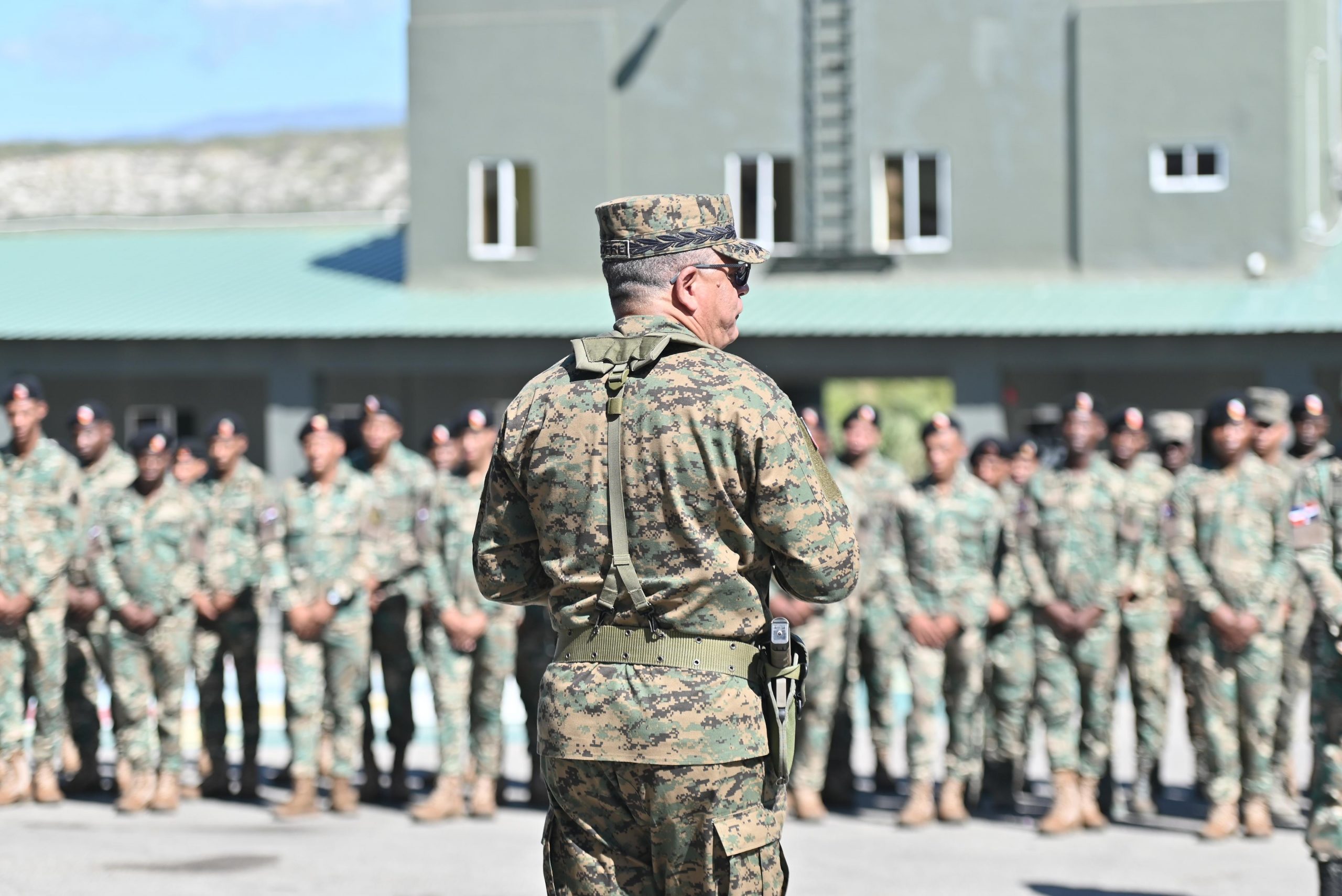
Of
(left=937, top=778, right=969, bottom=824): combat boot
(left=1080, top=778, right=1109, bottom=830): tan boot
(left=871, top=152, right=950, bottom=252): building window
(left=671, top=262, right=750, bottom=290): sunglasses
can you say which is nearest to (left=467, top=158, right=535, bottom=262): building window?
(left=871, top=152, right=950, bottom=252): building window

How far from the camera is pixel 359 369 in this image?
21234 mm

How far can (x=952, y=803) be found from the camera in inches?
362

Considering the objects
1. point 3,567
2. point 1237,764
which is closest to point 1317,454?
point 1237,764

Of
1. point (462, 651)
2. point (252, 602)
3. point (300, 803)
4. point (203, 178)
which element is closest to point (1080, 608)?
point (462, 651)

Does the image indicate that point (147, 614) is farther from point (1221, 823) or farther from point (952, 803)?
point (1221, 823)

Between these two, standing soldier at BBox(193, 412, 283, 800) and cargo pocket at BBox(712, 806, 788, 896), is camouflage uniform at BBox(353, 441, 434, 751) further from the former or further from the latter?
cargo pocket at BBox(712, 806, 788, 896)

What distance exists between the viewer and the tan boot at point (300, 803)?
936 cm

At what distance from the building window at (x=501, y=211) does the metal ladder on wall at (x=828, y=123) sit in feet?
11.0

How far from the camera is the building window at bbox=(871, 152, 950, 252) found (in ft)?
68.4

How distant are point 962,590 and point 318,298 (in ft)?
46.9

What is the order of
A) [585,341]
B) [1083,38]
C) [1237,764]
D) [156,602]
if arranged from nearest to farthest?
[585,341] < [1237,764] < [156,602] < [1083,38]

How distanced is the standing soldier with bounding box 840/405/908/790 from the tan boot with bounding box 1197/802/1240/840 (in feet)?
5.79

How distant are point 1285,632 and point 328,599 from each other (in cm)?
522

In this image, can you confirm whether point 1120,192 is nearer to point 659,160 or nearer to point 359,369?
point 659,160
